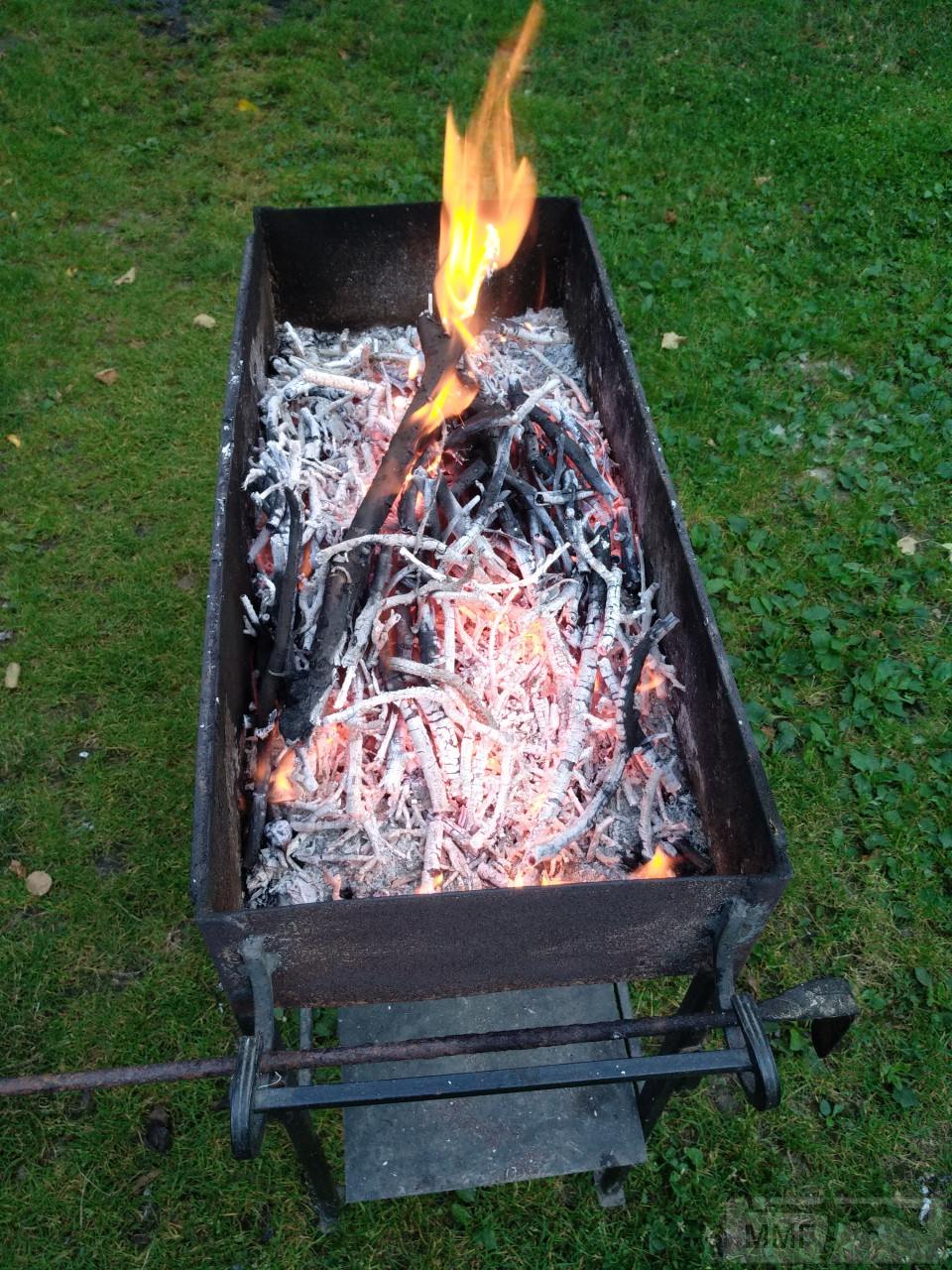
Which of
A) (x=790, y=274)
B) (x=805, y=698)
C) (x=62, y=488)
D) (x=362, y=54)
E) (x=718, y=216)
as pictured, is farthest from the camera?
(x=362, y=54)

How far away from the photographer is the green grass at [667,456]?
106 inches

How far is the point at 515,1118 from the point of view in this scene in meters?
2.50

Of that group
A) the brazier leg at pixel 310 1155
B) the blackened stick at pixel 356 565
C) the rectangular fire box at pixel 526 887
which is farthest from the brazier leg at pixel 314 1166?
the blackened stick at pixel 356 565

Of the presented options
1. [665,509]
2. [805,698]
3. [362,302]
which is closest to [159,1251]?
[665,509]

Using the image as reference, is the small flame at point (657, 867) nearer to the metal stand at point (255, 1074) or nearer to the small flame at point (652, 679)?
the small flame at point (652, 679)

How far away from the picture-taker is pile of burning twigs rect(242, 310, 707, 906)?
7.77 feet

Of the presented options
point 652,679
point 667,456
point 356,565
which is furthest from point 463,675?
point 667,456

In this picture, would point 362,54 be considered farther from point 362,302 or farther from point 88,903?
point 88,903

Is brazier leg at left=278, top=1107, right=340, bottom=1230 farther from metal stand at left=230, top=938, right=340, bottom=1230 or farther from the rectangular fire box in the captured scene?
the rectangular fire box

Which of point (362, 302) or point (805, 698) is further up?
point (362, 302)

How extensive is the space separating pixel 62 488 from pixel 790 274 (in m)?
4.50

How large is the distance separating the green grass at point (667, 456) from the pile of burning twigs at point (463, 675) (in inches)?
42.1

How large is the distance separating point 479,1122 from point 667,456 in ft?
10.8

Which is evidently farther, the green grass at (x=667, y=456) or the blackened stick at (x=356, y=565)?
the green grass at (x=667, y=456)
